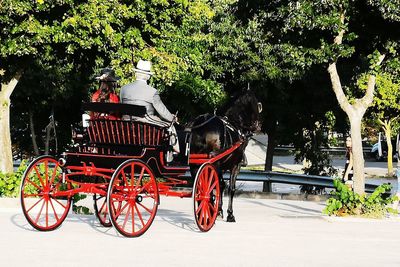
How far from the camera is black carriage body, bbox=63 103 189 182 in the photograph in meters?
13.1

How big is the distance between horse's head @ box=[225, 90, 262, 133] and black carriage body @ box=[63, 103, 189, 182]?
10.9 feet

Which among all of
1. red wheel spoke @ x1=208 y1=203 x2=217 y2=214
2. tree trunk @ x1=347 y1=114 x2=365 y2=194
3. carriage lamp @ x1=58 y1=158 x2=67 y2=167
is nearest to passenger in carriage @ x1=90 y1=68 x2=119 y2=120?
carriage lamp @ x1=58 y1=158 x2=67 y2=167

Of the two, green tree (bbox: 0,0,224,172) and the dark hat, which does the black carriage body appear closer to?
the dark hat

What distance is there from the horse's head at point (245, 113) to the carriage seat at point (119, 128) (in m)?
3.58

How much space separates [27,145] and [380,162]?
35841 mm

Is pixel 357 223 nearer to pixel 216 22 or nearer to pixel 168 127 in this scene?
pixel 168 127

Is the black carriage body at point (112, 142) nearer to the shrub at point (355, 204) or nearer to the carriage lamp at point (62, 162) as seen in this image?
the carriage lamp at point (62, 162)

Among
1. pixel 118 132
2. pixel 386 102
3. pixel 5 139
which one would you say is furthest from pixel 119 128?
pixel 386 102

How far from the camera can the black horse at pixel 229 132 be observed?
15984mm

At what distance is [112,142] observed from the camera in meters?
13.2

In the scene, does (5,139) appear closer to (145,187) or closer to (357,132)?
(357,132)

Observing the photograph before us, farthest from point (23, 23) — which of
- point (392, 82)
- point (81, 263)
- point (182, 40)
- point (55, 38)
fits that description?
point (392, 82)

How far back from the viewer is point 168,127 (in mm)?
13688

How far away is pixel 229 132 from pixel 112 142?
11.8ft
